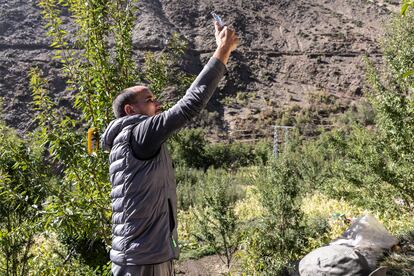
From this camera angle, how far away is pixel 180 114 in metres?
1.71

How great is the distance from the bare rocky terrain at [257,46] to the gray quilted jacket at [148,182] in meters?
36.1

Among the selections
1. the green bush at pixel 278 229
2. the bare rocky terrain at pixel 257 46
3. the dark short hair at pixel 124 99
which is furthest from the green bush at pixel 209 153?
the dark short hair at pixel 124 99

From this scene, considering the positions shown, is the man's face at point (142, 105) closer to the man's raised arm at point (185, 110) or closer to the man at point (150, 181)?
the man at point (150, 181)

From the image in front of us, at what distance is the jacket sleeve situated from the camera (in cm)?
171

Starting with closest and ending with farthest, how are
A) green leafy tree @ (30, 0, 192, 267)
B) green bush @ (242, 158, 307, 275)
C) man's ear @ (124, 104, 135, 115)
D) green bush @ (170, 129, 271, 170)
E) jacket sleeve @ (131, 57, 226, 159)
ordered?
1. jacket sleeve @ (131, 57, 226, 159)
2. man's ear @ (124, 104, 135, 115)
3. green leafy tree @ (30, 0, 192, 267)
4. green bush @ (242, 158, 307, 275)
5. green bush @ (170, 129, 271, 170)

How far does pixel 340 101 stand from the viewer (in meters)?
43.3

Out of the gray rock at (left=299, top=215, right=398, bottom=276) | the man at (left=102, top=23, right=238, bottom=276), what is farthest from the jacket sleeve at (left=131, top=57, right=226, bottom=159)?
the gray rock at (left=299, top=215, right=398, bottom=276)

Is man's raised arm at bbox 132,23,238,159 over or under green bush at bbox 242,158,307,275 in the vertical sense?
over

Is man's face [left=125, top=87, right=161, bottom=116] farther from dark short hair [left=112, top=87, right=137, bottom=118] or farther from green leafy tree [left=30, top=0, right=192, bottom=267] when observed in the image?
green leafy tree [left=30, top=0, right=192, bottom=267]

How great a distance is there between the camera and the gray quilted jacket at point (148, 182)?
1726 millimetres

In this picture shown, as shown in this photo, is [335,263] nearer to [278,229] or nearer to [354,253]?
[354,253]

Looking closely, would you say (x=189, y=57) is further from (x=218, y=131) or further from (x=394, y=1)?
(x=394, y=1)

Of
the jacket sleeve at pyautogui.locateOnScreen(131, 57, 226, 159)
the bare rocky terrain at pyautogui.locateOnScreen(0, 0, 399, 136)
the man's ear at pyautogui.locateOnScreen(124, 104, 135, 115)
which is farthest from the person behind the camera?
the bare rocky terrain at pyautogui.locateOnScreen(0, 0, 399, 136)

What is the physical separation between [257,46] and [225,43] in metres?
48.7
